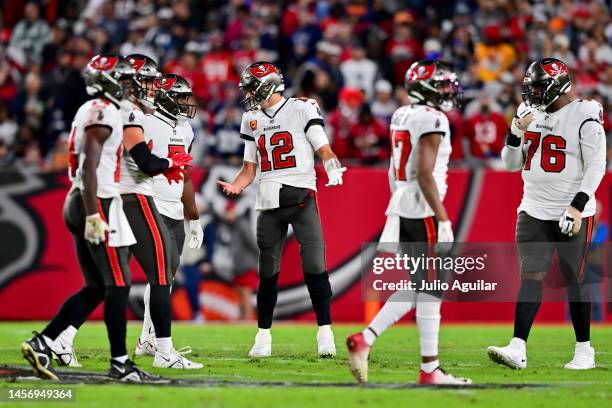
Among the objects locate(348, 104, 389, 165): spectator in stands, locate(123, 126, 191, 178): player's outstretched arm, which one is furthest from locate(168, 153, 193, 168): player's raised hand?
locate(348, 104, 389, 165): spectator in stands

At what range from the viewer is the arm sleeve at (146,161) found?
23.9ft

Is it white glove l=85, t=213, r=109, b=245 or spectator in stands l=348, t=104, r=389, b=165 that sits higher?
spectator in stands l=348, t=104, r=389, b=165

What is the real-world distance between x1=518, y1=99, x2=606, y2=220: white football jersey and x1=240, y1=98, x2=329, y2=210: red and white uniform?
68.9 inches

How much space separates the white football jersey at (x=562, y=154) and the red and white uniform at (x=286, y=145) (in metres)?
1.75

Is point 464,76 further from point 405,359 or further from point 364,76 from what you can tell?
point 405,359

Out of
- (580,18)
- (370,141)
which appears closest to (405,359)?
(370,141)

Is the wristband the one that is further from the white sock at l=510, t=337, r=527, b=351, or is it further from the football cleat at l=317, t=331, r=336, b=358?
the football cleat at l=317, t=331, r=336, b=358

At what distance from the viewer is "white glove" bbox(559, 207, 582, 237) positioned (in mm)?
7859

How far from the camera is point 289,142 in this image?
29.2 ft

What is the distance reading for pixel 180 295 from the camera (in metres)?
13.3

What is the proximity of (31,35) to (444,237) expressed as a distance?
12.7m

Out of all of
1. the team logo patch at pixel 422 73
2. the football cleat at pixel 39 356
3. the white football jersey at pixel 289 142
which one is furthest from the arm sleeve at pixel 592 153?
the football cleat at pixel 39 356

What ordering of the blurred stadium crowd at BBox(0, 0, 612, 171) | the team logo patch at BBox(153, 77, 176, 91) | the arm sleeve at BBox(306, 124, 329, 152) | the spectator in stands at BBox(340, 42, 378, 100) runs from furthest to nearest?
the spectator in stands at BBox(340, 42, 378, 100), the blurred stadium crowd at BBox(0, 0, 612, 171), the arm sleeve at BBox(306, 124, 329, 152), the team logo patch at BBox(153, 77, 176, 91)

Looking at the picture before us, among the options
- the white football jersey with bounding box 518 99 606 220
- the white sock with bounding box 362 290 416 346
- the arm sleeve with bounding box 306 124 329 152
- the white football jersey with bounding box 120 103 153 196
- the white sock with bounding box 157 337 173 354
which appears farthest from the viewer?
the arm sleeve with bounding box 306 124 329 152
